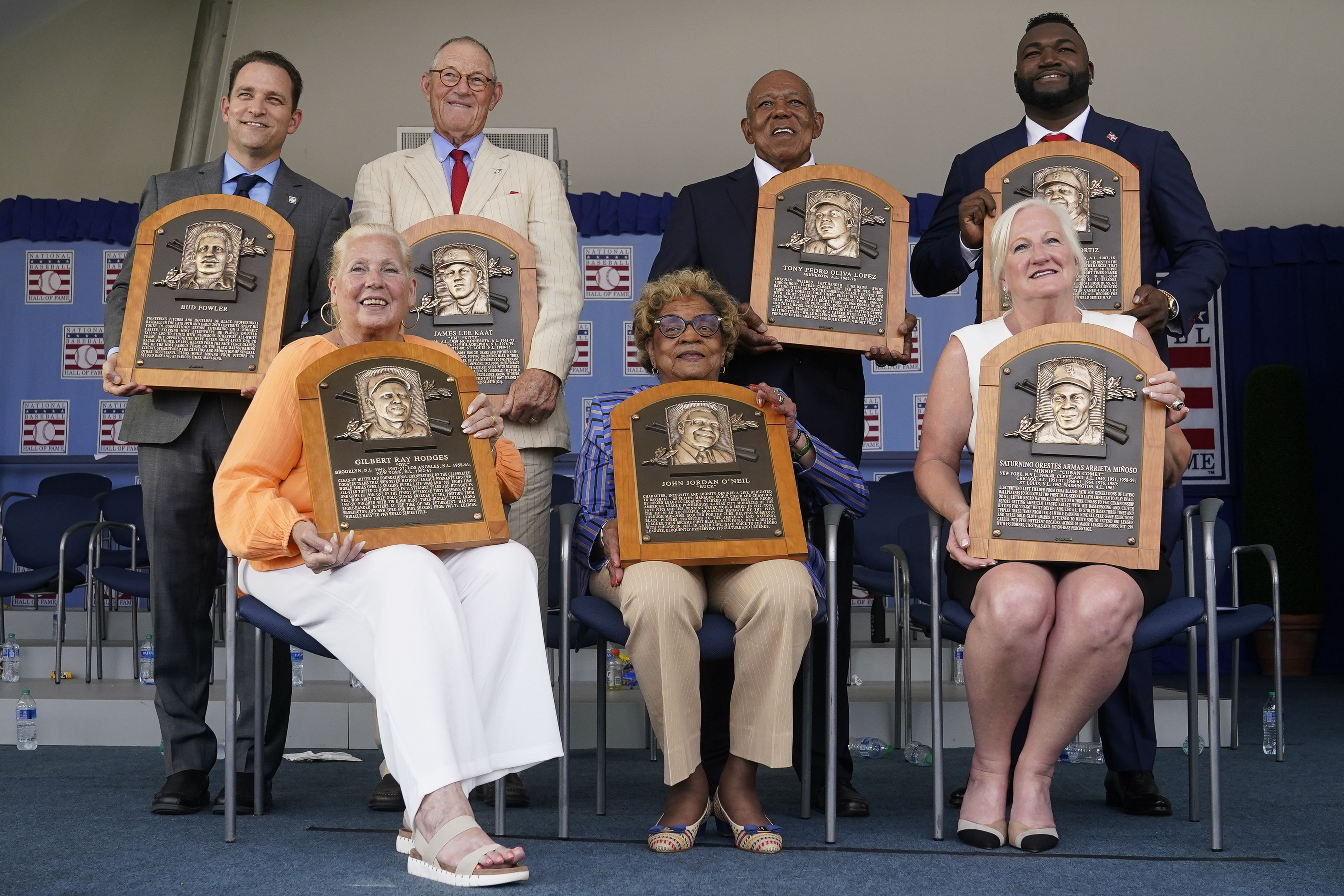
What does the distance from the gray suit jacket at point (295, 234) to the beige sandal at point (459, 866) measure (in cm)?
133

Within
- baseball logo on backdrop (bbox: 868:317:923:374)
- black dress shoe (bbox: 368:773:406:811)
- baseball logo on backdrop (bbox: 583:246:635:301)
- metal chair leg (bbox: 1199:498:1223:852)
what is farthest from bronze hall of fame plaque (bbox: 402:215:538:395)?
baseball logo on backdrop (bbox: 868:317:923:374)

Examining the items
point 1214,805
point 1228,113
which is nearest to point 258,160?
point 1214,805

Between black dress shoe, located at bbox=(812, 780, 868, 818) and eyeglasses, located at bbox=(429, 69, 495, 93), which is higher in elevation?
eyeglasses, located at bbox=(429, 69, 495, 93)

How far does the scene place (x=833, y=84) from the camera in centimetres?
816

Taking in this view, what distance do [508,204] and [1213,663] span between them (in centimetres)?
219

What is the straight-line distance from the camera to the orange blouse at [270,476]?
2.68m

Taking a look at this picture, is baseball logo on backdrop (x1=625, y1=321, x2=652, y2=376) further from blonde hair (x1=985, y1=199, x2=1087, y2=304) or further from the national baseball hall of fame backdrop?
blonde hair (x1=985, y1=199, x2=1087, y2=304)

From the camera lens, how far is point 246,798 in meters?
3.18

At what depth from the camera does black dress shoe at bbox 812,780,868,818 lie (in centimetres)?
319

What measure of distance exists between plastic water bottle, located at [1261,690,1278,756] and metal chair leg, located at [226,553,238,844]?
11.4 ft

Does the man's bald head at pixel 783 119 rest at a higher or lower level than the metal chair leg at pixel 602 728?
higher

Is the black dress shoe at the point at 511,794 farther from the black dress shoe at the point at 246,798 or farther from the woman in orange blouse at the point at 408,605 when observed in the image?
the woman in orange blouse at the point at 408,605

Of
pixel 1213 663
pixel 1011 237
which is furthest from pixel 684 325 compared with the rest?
pixel 1213 663

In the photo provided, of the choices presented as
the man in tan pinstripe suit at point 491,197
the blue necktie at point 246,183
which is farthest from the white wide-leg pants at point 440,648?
the blue necktie at point 246,183
